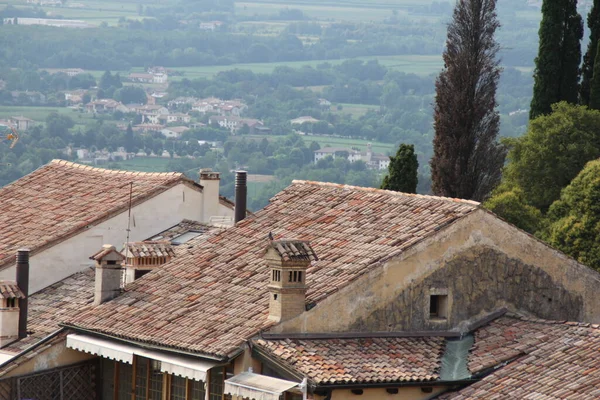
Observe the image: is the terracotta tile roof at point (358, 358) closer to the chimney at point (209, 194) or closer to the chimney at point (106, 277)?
the chimney at point (106, 277)

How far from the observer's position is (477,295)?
2275 cm

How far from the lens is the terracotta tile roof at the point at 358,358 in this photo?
66.3ft

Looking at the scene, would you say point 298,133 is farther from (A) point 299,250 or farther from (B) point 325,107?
(A) point 299,250

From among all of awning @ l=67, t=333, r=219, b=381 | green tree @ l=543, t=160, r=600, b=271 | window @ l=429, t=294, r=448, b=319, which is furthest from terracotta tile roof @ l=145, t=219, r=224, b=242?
green tree @ l=543, t=160, r=600, b=271

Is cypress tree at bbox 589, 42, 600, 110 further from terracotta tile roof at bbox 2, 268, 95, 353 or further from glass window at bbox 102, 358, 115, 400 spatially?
glass window at bbox 102, 358, 115, 400

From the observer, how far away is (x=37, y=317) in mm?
26938

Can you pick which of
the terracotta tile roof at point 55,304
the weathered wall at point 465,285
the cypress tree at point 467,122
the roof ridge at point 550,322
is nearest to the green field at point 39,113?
the cypress tree at point 467,122

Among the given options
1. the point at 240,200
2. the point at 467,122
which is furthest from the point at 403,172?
the point at 240,200

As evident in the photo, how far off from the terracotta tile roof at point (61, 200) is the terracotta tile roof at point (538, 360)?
31.7 ft

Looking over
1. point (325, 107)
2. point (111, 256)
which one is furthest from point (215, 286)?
point (325, 107)

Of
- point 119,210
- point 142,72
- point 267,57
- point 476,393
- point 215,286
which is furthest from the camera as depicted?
point 267,57

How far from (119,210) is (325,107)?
125946 mm

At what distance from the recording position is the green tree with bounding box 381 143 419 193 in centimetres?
4541

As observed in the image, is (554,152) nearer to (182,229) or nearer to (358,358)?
(182,229)
